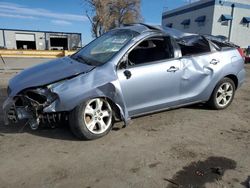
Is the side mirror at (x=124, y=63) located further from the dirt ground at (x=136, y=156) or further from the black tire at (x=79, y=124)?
the dirt ground at (x=136, y=156)

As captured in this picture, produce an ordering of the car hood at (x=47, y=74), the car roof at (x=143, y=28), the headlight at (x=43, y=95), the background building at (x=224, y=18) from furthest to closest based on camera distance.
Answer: the background building at (x=224, y=18)
the car roof at (x=143, y=28)
the car hood at (x=47, y=74)
the headlight at (x=43, y=95)

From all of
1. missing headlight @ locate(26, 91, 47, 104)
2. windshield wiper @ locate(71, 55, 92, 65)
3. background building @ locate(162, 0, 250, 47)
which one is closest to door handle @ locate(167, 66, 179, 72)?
windshield wiper @ locate(71, 55, 92, 65)

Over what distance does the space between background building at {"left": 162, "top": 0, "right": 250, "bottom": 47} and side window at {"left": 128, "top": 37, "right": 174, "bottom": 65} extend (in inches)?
1216

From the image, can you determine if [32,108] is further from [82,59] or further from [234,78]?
[234,78]

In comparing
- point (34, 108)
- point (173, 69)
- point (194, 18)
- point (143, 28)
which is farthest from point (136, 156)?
point (194, 18)

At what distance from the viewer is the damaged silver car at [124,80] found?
12.8ft

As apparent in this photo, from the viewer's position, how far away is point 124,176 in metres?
3.15

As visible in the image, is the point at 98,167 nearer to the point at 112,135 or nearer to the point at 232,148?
the point at 112,135

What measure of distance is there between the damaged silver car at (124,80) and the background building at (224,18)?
30286 mm

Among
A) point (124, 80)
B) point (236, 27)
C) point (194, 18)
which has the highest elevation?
point (194, 18)

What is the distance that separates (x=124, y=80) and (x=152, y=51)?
1.20 m

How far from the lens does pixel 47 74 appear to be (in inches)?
163

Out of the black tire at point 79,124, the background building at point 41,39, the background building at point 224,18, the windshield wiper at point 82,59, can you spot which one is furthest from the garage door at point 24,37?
the black tire at point 79,124

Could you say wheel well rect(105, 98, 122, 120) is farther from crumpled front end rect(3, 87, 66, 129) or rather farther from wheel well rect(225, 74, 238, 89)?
wheel well rect(225, 74, 238, 89)
